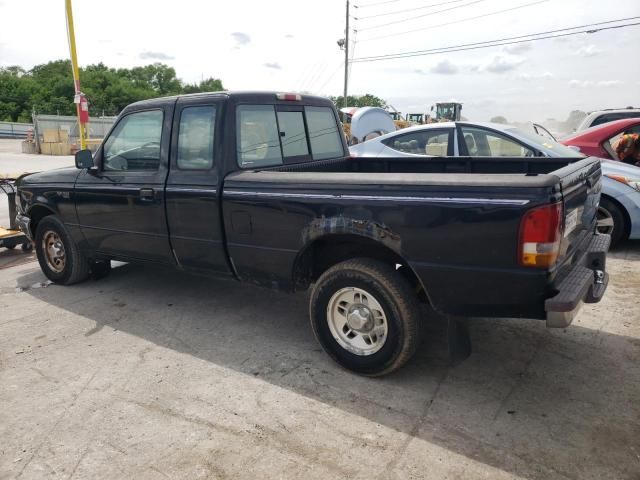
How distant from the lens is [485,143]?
6.71m

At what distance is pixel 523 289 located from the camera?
107 inches

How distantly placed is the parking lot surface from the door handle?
3.59ft

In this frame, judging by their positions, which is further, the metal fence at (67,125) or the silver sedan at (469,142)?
the metal fence at (67,125)

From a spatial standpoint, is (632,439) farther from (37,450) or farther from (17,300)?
(17,300)

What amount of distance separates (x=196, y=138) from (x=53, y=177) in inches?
82.4

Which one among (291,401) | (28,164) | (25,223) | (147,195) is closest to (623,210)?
(291,401)

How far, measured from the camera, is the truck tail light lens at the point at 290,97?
14.1ft

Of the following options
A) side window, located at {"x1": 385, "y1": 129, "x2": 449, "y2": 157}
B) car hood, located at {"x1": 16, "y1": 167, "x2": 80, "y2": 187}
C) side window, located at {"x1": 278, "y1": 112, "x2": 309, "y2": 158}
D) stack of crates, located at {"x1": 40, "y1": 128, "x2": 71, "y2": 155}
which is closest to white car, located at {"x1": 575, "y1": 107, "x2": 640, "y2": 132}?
side window, located at {"x1": 385, "y1": 129, "x2": 449, "y2": 157}

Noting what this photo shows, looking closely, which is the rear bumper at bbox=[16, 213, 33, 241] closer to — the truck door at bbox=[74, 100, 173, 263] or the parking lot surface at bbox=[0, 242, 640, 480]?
the truck door at bbox=[74, 100, 173, 263]

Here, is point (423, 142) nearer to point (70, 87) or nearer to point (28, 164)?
point (28, 164)

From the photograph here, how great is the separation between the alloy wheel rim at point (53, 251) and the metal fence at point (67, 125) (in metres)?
28.2

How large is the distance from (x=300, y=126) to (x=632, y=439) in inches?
131

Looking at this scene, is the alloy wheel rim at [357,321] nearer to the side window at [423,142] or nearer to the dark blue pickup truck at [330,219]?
the dark blue pickup truck at [330,219]

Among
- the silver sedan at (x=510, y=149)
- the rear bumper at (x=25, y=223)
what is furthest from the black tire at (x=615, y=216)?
the rear bumper at (x=25, y=223)
